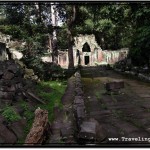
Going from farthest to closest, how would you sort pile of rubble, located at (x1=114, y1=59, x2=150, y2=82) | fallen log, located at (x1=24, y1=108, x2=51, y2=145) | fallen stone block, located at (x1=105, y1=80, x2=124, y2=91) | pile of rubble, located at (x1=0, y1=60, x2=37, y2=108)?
pile of rubble, located at (x1=114, y1=59, x2=150, y2=82), fallen stone block, located at (x1=105, y1=80, x2=124, y2=91), pile of rubble, located at (x1=0, y1=60, x2=37, y2=108), fallen log, located at (x1=24, y1=108, x2=51, y2=145)

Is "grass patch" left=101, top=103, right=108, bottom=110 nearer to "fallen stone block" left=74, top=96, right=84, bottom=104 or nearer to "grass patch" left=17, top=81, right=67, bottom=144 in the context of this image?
"fallen stone block" left=74, top=96, right=84, bottom=104

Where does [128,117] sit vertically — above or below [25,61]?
below

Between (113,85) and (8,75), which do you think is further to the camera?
(113,85)

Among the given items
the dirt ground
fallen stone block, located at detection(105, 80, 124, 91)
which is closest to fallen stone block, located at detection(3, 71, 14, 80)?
the dirt ground

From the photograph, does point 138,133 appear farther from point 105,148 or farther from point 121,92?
point 121,92

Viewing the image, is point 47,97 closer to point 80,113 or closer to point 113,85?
point 113,85

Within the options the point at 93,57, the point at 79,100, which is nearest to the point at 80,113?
the point at 79,100

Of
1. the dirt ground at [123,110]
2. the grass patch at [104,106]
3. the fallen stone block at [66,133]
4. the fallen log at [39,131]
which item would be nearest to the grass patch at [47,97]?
the fallen log at [39,131]

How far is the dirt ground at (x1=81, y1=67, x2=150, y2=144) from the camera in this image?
5.52 meters

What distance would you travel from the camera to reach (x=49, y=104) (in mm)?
8203

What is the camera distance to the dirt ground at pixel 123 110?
5520 millimetres

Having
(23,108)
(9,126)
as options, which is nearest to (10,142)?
(9,126)

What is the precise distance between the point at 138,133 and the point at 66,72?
7.82 meters

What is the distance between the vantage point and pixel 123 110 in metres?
7.41
